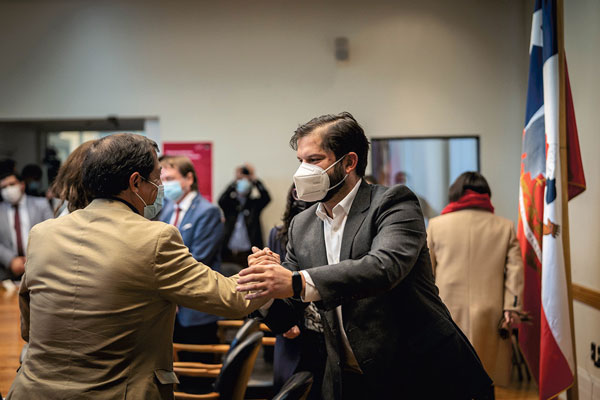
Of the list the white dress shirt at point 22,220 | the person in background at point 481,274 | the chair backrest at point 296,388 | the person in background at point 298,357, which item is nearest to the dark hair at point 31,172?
the white dress shirt at point 22,220

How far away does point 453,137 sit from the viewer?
6109 millimetres

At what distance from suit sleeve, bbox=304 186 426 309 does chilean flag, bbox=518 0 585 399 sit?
1467 mm

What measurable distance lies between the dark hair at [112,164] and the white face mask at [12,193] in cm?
425

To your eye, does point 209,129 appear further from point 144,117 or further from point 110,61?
point 110,61

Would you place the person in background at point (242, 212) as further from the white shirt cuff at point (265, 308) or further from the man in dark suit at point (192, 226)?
the white shirt cuff at point (265, 308)

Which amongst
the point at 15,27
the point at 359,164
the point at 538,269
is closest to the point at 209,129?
the point at 15,27

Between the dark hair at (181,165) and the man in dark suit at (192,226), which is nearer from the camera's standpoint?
the man in dark suit at (192,226)

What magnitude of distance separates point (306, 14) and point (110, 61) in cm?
235

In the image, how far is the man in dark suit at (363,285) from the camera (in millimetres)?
1403

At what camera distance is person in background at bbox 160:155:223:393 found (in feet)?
10.9

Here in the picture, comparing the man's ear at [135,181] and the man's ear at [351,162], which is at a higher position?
the man's ear at [351,162]

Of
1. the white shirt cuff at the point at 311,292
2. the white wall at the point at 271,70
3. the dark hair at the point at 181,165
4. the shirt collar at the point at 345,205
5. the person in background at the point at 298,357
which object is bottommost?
→ the person in background at the point at 298,357

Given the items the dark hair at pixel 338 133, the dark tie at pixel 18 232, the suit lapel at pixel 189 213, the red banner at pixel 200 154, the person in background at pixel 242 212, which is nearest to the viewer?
the dark hair at pixel 338 133

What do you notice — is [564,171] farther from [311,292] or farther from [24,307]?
[24,307]
